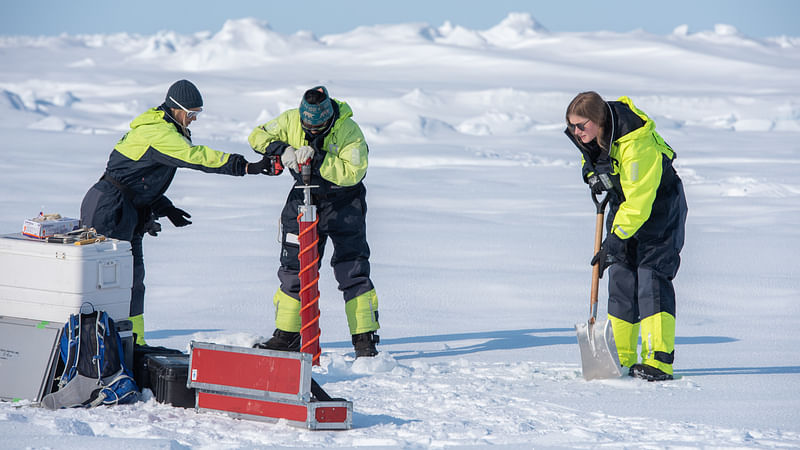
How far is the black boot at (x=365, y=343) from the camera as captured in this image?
4414mm

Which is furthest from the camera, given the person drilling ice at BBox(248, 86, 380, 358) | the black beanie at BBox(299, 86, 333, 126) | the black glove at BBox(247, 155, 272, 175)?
the person drilling ice at BBox(248, 86, 380, 358)

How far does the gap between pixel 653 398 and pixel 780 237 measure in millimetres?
6591

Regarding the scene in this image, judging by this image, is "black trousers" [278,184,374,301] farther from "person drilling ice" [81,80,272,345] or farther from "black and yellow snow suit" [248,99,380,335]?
"person drilling ice" [81,80,272,345]

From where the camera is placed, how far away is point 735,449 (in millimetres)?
2953

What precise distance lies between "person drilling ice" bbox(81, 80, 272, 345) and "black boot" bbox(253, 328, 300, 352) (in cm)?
61

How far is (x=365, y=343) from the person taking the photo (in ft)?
14.6

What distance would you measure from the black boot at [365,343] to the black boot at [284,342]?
0.29m

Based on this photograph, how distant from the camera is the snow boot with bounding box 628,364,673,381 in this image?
4027 mm

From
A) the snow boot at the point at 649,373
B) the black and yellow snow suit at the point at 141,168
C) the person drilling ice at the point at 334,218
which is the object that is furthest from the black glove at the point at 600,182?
the black and yellow snow suit at the point at 141,168

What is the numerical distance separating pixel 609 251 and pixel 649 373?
0.55m

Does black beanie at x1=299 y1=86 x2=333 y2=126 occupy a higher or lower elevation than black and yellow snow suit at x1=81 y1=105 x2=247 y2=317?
higher

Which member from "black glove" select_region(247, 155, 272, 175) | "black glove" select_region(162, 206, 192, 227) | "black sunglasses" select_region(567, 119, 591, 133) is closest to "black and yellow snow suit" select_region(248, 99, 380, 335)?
"black glove" select_region(247, 155, 272, 175)


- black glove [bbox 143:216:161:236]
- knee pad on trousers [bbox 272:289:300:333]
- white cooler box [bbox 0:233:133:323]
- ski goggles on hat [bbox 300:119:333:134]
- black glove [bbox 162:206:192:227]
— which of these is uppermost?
ski goggles on hat [bbox 300:119:333:134]

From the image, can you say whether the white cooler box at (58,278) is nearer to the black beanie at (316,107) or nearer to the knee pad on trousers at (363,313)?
the black beanie at (316,107)
